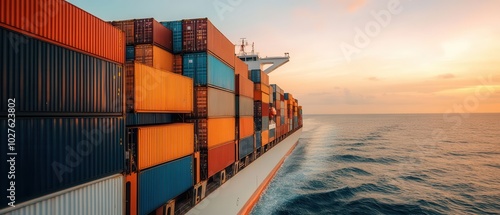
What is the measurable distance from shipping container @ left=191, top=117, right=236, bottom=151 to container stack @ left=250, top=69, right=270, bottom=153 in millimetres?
12641

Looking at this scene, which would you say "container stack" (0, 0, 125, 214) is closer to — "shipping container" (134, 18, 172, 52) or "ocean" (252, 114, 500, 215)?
"shipping container" (134, 18, 172, 52)

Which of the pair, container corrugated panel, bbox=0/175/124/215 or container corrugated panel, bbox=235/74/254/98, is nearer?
container corrugated panel, bbox=0/175/124/215

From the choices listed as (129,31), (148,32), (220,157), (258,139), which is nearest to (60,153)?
(148,32)

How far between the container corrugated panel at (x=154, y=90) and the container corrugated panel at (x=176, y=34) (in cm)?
368

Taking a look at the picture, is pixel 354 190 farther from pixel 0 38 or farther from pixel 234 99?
pixel 0 38

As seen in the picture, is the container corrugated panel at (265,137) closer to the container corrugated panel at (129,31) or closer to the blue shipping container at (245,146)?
the blue shipping container at (245,146)

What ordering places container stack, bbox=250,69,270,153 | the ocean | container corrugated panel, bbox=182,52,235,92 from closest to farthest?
container corrugated panel, bbox=182,52,235,92 < the ocean < container stack, bbox=250,69,270,153

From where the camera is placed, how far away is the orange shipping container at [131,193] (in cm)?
1073

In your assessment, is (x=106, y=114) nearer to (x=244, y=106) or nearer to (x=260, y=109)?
(x=244, y=106)

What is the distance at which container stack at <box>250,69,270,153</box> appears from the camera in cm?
3386

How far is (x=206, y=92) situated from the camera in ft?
56.9

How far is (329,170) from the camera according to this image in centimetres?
4600

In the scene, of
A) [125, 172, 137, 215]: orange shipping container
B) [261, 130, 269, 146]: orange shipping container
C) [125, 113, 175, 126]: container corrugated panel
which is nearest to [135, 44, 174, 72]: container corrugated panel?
[125, 113, 175, 126]: container corrugated panel

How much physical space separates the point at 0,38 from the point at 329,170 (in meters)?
46.6
